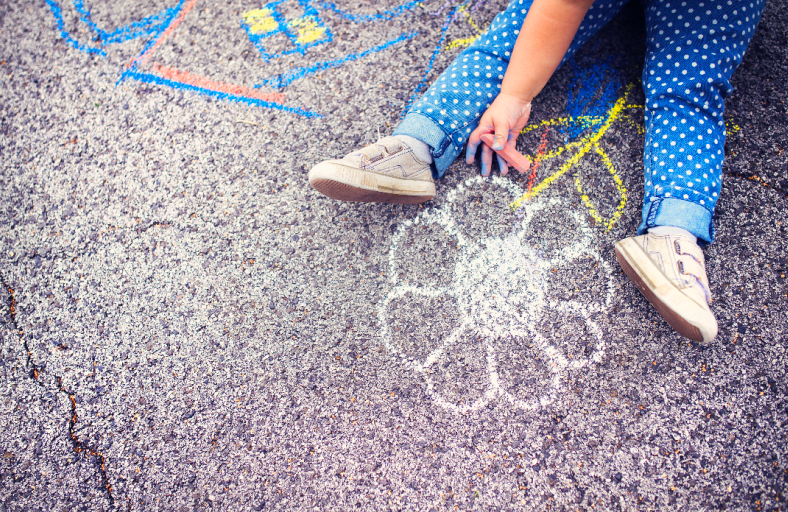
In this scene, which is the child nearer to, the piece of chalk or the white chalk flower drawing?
the piece of chalk

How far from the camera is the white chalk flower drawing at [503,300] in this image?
1.34 m

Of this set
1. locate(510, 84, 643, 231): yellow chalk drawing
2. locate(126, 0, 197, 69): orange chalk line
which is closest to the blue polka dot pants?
locate(510, 84, 643, 231): yellow chalk drawing

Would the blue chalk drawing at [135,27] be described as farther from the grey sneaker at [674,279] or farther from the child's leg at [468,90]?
the grey sneaker at [674,279]

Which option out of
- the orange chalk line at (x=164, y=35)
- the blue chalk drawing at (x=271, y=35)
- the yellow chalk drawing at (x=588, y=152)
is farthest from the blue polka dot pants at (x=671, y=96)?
the orange chalk line at (x=164, y=35)

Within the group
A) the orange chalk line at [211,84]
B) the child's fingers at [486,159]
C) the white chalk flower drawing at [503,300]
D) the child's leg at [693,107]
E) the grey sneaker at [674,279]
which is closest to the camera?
the grey sneaker at [674,279]

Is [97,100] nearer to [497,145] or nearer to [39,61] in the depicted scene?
[39,61]

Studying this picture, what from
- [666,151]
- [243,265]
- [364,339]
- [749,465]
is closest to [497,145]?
[666,151]

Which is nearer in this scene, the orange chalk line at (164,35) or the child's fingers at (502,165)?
the child's fingers at (502,165)

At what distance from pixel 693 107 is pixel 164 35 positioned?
1.96 m

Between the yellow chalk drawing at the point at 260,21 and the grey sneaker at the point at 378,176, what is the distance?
791mm

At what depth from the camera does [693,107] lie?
1.29m

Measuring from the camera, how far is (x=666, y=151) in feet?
4.25

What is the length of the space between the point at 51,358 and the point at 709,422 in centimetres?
219

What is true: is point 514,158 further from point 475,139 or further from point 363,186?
point 363,186
